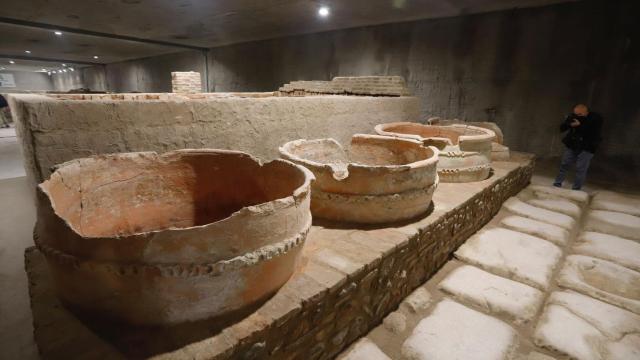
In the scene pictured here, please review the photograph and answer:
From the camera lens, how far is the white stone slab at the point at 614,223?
4307mm

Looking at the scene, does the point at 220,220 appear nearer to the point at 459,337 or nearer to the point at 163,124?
the point at 163,124

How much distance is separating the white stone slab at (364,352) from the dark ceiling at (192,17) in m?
7.23

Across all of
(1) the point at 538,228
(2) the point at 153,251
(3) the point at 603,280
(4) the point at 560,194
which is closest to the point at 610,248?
(1) the point at 538,228

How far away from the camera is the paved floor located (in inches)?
94.0

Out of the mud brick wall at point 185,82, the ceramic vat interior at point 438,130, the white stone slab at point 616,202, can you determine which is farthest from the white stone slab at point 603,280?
the mud brick wall at point 185,82

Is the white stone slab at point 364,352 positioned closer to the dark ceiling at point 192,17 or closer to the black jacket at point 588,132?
the black jacket at point 588,132

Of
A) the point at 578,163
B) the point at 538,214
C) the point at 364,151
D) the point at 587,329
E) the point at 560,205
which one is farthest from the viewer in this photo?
the point at 578,163

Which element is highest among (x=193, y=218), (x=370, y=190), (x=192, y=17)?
(x=192, y=17)

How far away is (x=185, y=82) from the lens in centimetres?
748

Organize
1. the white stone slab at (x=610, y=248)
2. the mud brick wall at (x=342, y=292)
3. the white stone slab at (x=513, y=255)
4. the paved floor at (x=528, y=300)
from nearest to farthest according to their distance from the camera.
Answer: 1. the mud brick wall at (x=342, y=292)
2. the paved floor at (x=528, y=300)
3. the white stone slab at (x=513, y=255)
4. the white stone slab at (x=610, y=248)

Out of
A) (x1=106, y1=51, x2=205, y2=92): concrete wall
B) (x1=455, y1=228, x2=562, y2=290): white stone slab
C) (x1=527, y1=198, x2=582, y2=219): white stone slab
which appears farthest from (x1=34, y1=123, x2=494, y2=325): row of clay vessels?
(x1=106, y1=51, x2=205, y2=92): concrete wall

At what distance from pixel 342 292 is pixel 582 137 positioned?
5948 mm

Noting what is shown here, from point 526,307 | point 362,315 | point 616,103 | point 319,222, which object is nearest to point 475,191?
point 526,307

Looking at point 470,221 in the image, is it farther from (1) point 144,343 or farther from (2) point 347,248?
(1) point 144,343
